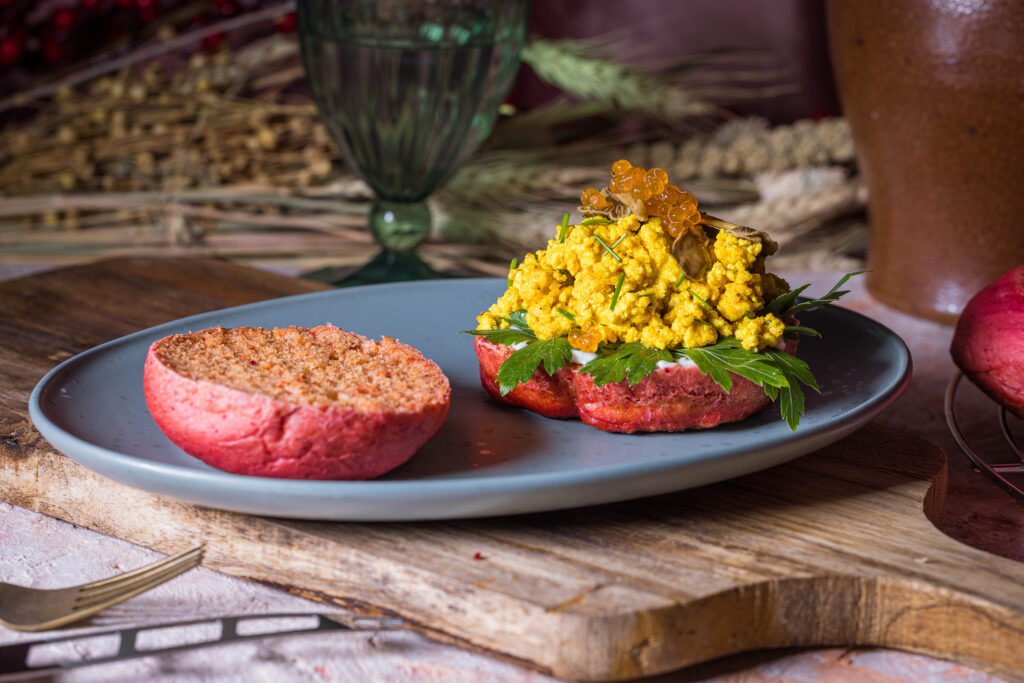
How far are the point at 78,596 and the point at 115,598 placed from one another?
5 cm

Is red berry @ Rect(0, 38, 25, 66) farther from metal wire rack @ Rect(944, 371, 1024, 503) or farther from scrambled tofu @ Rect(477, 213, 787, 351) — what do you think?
metal wire rack @ Rect(944, 371, 1024, 503)

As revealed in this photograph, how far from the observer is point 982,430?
2141mm

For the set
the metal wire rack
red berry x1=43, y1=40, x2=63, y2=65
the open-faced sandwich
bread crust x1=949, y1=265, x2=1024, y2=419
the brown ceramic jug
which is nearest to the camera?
the open-faced sandwich

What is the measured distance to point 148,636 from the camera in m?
1.38

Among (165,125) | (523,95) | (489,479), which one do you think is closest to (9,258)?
(165,125)

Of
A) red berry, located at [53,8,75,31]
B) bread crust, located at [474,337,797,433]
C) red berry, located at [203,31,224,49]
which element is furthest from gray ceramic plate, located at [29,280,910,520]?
red berry, located at [53,8,75,31]

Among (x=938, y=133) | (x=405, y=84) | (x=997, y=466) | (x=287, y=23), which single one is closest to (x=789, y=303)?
(x=997, y=466)

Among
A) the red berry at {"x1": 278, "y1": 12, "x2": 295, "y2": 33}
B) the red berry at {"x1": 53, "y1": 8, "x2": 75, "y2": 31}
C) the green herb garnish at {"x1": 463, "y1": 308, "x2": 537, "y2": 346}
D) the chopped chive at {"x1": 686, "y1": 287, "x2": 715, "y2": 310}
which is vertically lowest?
the green herb garnish at {"x1": 463, "y1": 308, "x2": 537, "y2": 346}

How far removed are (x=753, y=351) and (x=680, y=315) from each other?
4.8 inches

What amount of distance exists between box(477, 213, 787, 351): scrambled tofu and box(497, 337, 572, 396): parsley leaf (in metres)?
0.02

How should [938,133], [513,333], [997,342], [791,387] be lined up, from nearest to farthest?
[791,387]
[513,333]
[997,342]
[938,133]

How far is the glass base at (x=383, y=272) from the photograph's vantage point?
310cm

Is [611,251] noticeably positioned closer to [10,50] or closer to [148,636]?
[148,636]

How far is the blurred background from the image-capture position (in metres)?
3.62
